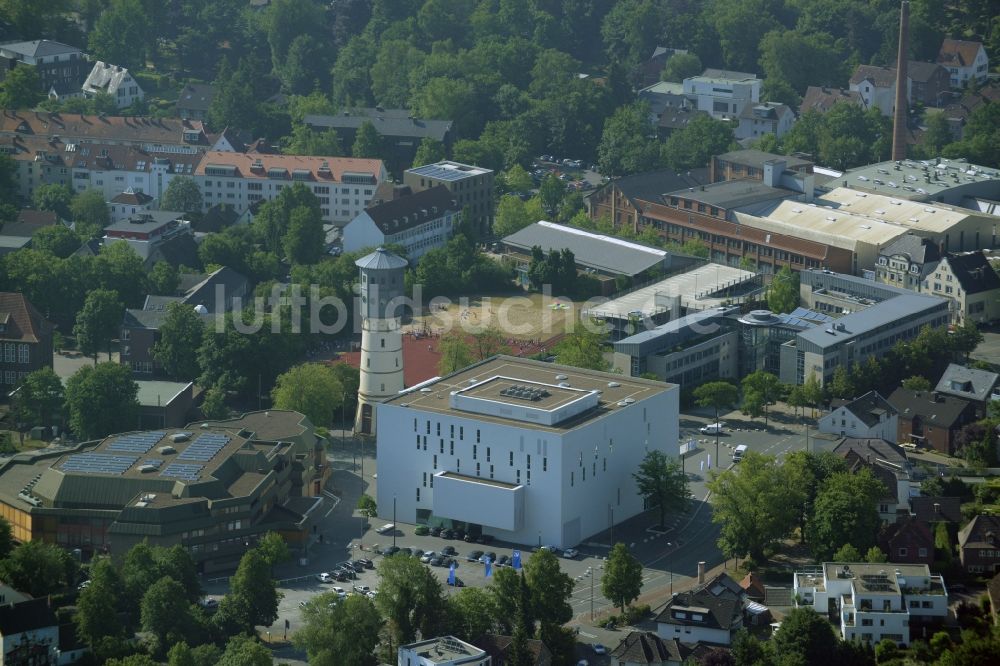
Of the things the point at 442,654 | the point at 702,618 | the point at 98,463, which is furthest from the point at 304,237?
the point at 442,654

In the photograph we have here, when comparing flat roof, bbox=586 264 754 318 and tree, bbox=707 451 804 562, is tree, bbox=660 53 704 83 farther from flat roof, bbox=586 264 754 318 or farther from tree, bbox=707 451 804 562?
tree, bbox=707 451 804 562

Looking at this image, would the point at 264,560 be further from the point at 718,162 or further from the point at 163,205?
the point at 718,162

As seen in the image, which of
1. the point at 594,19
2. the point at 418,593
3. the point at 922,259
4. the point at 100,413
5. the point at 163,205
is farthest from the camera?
the point at 594,19

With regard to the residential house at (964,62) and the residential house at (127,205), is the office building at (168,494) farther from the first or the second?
the residential house at (964,62)

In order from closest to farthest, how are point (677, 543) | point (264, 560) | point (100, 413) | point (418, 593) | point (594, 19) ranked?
point (418, 593), point (264, 560), point (677, 543), point (100, 413), point (594, 19)

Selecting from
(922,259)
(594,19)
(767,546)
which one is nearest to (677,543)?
(767,546)

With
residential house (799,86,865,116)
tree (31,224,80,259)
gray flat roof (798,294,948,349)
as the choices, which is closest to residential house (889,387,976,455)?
gray flat roof (798,294,948,349)

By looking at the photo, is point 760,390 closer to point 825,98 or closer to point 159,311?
point 159,311

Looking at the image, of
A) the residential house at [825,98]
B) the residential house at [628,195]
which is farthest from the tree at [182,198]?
the residential house at [825,98]
